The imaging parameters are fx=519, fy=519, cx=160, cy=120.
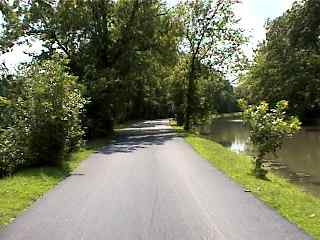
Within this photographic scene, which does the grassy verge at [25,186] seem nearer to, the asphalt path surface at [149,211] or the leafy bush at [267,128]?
the asphalt path surface at [149,211]

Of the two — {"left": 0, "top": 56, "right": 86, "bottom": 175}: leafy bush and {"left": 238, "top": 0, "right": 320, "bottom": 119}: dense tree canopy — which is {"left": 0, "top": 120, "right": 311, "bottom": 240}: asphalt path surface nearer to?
{"left": 0, "top": 56, "right": 86, "bottom": 175}: leafy bush

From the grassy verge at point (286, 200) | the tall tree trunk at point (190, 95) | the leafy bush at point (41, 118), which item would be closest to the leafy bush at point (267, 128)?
the grassy verge at point (286, 200)

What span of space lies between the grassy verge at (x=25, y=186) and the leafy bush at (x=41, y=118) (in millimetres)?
834

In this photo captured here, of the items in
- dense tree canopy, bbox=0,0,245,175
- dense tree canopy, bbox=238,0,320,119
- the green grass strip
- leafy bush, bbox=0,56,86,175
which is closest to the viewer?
the green grass strip

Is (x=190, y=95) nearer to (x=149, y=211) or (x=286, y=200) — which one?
(x=286, y=200)

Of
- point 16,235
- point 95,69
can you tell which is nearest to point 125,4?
point 95,69

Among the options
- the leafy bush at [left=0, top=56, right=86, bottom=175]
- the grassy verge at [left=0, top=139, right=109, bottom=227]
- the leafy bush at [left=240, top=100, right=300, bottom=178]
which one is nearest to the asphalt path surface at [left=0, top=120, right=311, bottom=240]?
the grassy verge at [left=0, top=139, right=109, bottom=227]

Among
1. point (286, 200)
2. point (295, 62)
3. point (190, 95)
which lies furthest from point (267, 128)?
point (295, 62)

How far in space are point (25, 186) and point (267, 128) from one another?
8301 mm

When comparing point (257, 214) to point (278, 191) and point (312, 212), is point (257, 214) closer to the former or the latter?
point (312, 212)

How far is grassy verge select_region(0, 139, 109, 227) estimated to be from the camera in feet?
34.6

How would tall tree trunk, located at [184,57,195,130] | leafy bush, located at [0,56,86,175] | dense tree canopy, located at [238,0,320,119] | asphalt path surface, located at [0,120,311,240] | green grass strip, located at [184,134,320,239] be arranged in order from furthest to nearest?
dense tree canopy, located at [238,0,320,119] < tall tree trunk, located at [184,57,195,130] < leafy bush, located at [0,56,86,175] < green grass strip, located at [184,134,320,239] < asphalt path surface, located at [0,120,311,240]

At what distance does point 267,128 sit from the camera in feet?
57.4

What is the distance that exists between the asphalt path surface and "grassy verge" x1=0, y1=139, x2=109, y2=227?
11.4 inches
